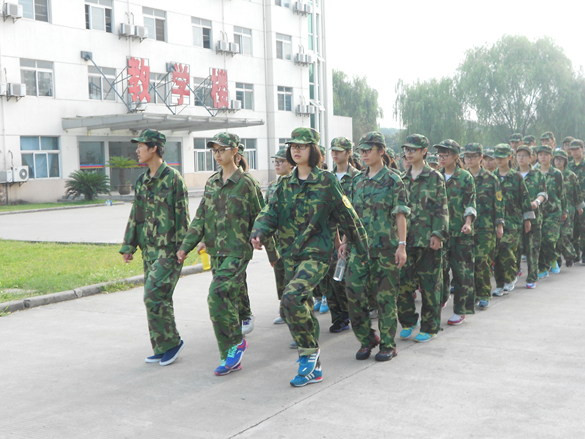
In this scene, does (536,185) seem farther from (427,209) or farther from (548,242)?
(427,209)

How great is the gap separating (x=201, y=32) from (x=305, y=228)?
34270mm

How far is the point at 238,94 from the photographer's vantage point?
40156 mm

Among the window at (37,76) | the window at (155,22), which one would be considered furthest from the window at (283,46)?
the window at (37,76)

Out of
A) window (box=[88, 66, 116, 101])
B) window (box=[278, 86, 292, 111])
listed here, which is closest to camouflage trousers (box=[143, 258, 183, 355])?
window (box=[88, 66, 116, 101])

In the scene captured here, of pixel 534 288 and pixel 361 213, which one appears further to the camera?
pixel 534 288

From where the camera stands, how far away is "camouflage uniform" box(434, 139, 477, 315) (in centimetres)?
722

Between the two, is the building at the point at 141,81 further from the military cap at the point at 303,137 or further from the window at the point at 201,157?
the military cap at the point at 303,137

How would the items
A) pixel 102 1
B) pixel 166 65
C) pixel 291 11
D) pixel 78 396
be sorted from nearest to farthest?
pixel 78 396 < pixel 102 1 < pixel 166 65 < pixel 291 11

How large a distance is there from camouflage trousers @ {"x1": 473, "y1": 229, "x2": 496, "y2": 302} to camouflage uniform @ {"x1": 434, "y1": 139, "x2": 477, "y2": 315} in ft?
2.01

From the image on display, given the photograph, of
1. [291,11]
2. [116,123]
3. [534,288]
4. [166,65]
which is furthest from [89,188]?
[534,288]

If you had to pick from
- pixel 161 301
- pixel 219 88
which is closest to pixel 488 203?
pixel 161 301

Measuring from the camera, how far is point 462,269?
286 inches

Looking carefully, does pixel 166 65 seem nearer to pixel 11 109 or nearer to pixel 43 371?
pixel 11 109

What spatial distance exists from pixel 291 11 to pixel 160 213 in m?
40.1
